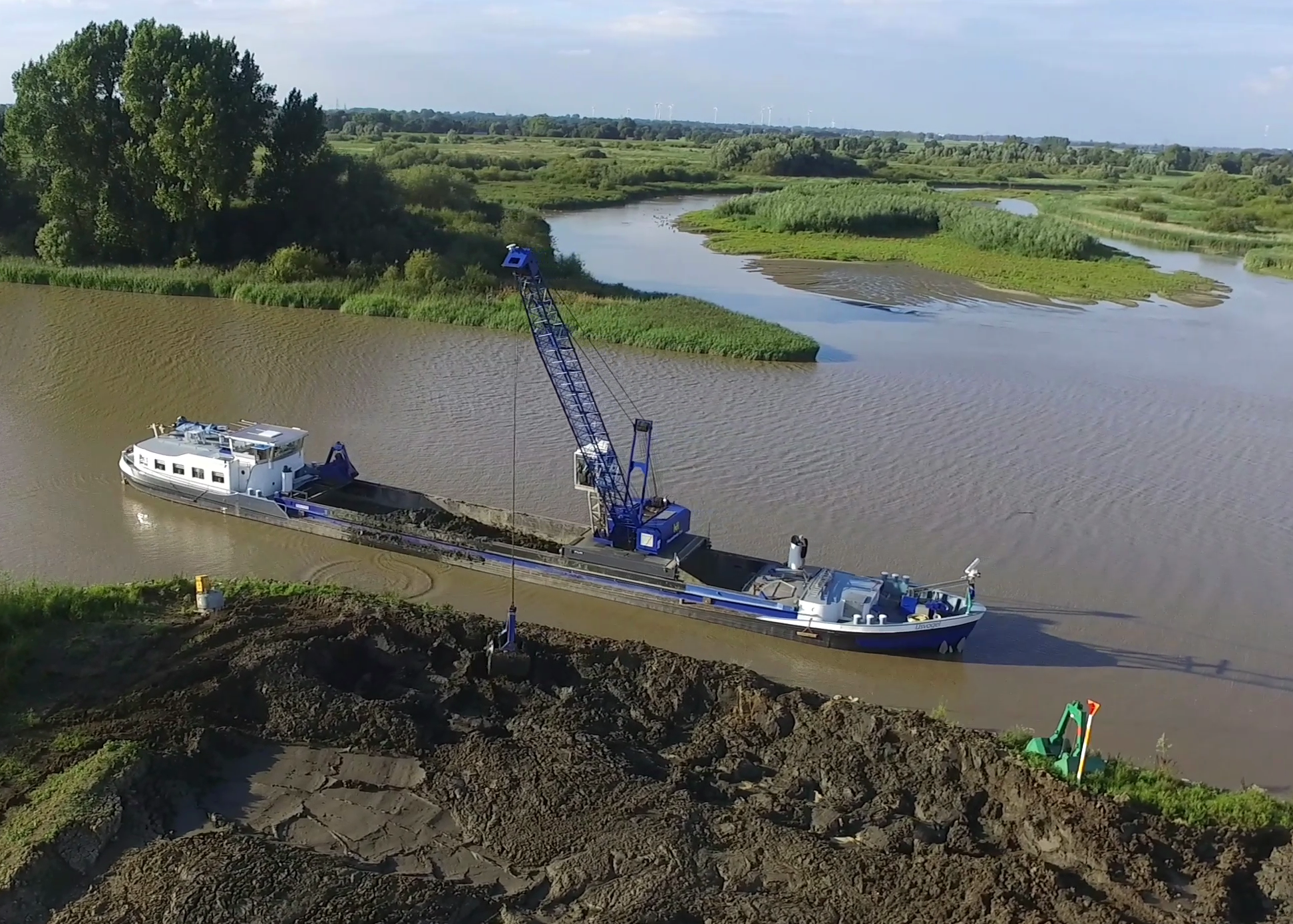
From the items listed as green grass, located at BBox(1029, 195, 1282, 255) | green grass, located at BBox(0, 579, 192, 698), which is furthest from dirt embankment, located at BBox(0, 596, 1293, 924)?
green grass, located at BBox(1029, 195, 1282, 255)

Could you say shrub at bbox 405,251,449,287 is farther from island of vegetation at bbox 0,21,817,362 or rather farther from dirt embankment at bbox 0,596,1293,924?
dirt embankment at bbox 0,596,1293,924

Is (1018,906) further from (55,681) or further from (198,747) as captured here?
(55,681)

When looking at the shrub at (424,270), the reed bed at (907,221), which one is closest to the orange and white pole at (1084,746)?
the shrub at (424,270)

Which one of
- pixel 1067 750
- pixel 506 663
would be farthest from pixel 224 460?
pixel 1067 750

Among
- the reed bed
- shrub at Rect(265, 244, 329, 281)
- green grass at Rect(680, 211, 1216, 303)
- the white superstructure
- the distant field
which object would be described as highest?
the distant field

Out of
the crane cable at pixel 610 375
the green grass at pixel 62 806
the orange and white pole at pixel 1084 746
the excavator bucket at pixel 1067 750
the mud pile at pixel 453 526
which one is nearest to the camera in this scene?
the green grass at pixel 62 806

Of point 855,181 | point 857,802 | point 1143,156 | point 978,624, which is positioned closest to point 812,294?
point 978,624

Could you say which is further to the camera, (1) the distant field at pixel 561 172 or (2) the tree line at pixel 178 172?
(1) the distant field at pixel 561 172

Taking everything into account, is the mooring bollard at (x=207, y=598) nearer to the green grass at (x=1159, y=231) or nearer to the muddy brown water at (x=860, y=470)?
the muddy brown water at (x=860, y=470)
